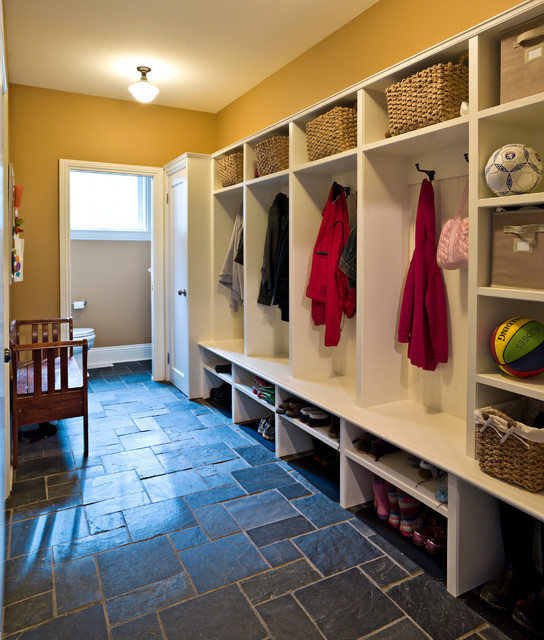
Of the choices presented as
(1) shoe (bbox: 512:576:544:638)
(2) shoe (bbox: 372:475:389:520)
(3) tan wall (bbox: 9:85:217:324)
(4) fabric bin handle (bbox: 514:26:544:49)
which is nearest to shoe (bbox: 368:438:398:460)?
(2) shoe (bbox: 372:475:389:520)

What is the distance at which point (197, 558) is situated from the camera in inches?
84.4

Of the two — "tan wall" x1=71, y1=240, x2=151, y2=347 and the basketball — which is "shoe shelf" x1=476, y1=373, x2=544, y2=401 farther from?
"tan wall" x1=71, y1=240, x2=151, y2=347

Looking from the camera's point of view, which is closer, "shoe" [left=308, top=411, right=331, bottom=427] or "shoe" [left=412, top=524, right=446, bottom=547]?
"shoe" [left=412, top=524, right=446, bottom=547]

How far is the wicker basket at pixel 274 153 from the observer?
3340 millimetres

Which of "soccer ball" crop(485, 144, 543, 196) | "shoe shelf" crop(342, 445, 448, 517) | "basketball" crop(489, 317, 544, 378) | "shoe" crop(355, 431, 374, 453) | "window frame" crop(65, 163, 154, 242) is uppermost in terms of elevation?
"window frame" crop(65, 163, 154, 242)

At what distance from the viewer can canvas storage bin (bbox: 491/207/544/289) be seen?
1.78 meters

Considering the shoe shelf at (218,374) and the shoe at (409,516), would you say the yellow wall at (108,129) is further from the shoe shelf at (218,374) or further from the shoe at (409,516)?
the shoe at (409,516)

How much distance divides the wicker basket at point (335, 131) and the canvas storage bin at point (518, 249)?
108cm

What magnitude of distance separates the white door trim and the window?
103 cm

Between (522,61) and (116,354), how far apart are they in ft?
17.4

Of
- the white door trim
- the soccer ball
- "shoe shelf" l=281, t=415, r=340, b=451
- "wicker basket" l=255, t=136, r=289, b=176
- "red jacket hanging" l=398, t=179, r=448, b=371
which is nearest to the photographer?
the soccer ball

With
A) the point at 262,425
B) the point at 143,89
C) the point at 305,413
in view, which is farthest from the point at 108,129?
the point at 305,413

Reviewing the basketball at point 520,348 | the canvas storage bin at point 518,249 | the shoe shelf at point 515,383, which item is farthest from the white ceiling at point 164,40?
the shoe shelf at point 515,383

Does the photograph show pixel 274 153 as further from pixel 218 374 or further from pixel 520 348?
pixel 520 348
